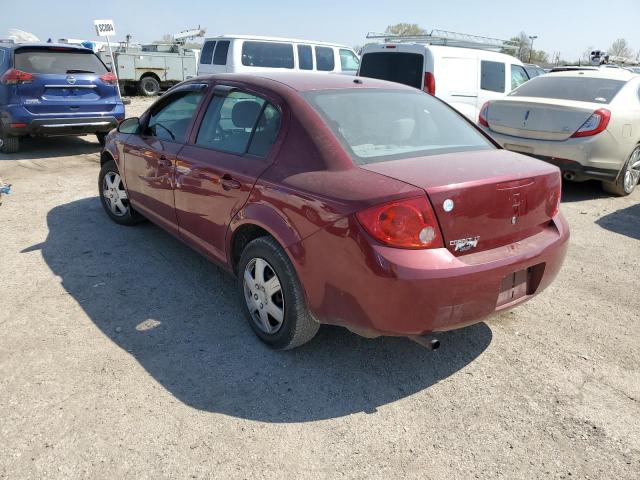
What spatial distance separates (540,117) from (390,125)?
4.11 meters

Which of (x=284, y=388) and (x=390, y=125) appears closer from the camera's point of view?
(x=284, y=388)

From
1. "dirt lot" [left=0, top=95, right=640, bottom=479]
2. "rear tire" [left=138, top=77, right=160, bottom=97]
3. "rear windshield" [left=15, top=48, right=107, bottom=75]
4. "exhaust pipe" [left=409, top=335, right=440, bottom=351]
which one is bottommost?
"dirt lot" [left=0, top=95, right=640, bottom=479]

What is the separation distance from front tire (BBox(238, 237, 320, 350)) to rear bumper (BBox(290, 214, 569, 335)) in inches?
5.1

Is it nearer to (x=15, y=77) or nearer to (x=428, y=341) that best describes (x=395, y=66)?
(x=15, y=77)

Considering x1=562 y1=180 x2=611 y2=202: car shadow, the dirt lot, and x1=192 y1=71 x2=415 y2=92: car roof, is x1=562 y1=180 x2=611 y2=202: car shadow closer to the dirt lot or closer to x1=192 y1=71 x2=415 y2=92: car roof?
the dirt lot

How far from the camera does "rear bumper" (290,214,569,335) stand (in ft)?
7.85

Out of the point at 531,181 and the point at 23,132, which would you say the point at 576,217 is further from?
the point at 23,132

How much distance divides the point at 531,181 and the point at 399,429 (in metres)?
1.48

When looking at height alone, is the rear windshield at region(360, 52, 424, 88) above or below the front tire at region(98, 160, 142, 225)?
above

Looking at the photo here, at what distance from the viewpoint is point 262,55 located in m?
12.2

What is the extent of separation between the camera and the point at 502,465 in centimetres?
232

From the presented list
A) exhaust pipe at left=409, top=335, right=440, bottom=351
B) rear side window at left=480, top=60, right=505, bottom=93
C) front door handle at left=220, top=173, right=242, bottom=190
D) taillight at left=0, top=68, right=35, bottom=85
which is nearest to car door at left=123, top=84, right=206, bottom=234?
front door handle at left=220, top=173, right=242, bottom=190

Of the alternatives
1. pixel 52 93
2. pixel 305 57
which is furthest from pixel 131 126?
pixel 305 57

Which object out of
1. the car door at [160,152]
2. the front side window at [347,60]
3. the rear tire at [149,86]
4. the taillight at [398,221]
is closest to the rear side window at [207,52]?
the front side window at [347,60]
